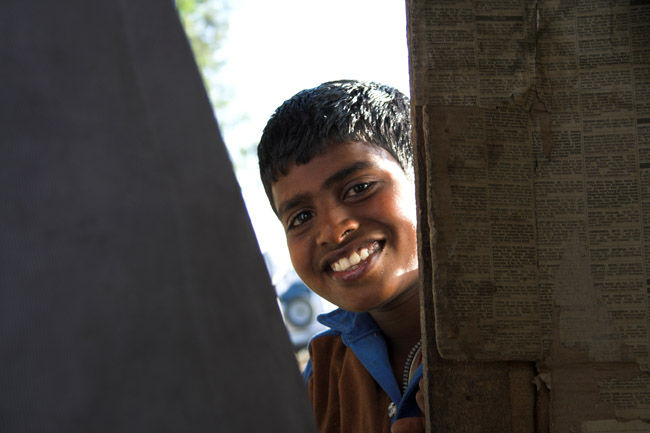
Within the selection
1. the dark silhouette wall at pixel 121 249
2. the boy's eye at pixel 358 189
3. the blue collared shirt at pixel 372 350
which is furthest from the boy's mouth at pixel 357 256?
the dark silhouette wall at pixel 121 249

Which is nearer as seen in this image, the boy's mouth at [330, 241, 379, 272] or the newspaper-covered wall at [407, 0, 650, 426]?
the newspaper-covered wall at [407, 0, 650, 426]

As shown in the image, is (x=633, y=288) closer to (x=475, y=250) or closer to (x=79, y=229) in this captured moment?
(x=475, y=250)

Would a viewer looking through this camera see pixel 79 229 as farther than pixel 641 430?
No

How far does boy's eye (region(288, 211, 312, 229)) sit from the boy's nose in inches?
4.4

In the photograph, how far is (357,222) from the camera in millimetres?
1639

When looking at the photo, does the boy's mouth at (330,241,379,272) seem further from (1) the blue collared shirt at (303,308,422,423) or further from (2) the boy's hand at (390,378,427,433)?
(2) the boy's hand at (390,378,427,433)

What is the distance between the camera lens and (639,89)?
3.48ft

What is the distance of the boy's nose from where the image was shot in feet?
5.37

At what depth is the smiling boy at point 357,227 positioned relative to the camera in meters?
1.66

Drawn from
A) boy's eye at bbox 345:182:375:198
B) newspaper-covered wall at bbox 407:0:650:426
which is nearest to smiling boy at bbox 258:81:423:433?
boy's eye at bbox 345:182:375:198

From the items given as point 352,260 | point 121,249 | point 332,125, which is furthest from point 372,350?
point 121,249

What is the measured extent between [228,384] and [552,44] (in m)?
0.88

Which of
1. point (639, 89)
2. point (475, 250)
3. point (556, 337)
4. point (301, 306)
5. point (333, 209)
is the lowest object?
point (301, 306)

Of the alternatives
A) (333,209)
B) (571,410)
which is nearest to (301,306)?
(333,209)
